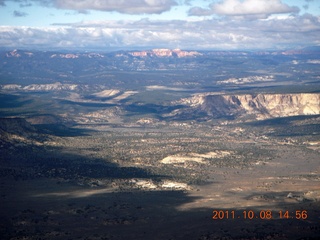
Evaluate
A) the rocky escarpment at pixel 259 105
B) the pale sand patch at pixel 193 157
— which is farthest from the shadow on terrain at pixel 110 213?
the rocky escarpment at pixel 259 105

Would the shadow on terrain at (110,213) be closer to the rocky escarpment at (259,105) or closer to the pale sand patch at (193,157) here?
the pale sand patch at (193,157)

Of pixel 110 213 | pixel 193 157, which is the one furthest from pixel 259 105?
pixel 110 213

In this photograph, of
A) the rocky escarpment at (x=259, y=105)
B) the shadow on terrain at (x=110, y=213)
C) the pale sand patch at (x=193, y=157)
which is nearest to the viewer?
the shadow on terrain at (x=110, y=213)

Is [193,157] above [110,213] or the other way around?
the other way around

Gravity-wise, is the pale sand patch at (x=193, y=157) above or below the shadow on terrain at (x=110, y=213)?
below

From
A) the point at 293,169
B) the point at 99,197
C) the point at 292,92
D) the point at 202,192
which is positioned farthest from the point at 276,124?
the point at 99,197

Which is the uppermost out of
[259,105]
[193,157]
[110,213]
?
[259,105]

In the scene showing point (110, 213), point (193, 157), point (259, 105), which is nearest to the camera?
point (110, 213)

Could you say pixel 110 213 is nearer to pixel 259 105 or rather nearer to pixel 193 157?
pixel 193 157
